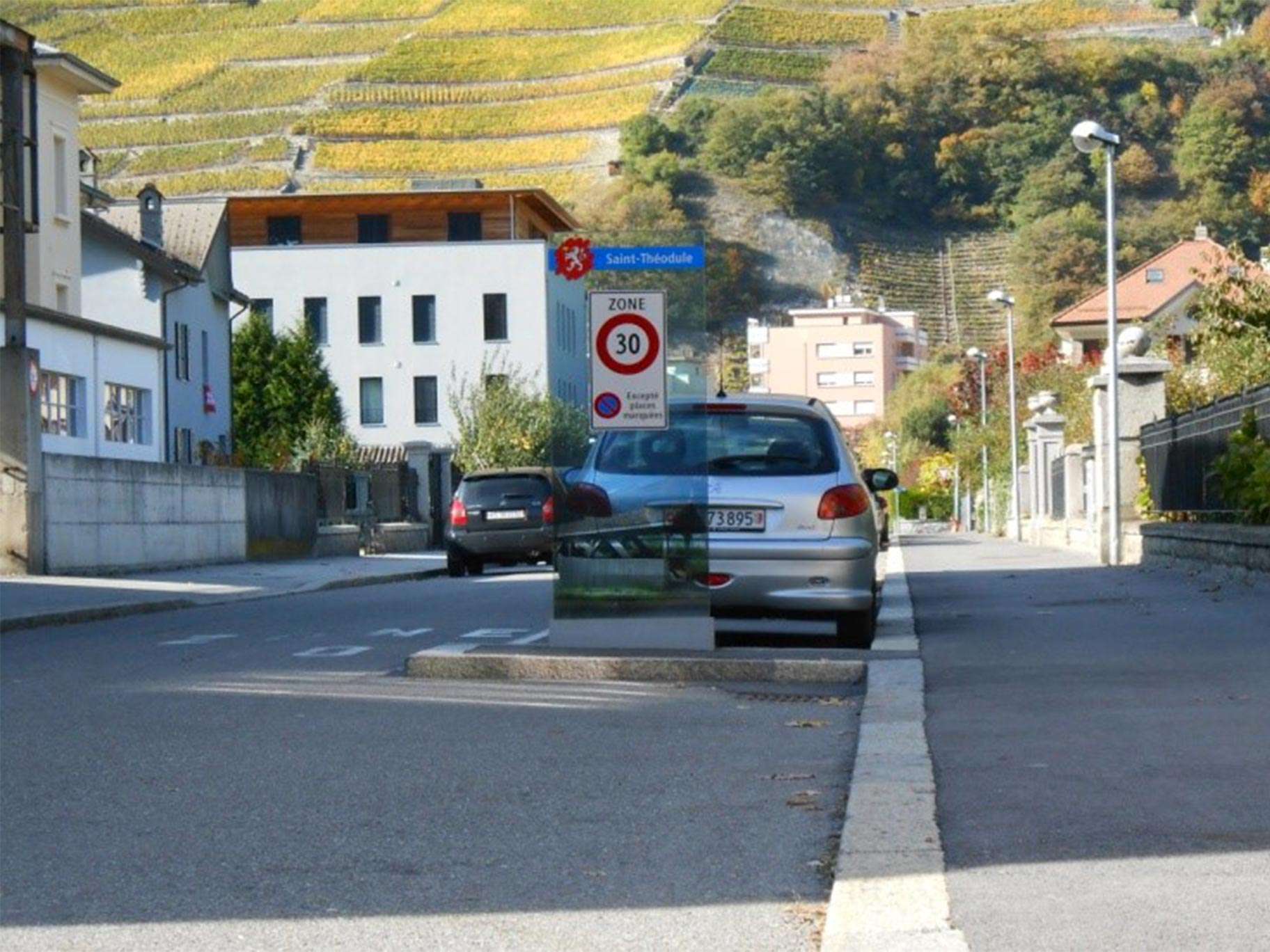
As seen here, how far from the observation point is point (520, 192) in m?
90.6

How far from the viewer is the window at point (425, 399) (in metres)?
90.9

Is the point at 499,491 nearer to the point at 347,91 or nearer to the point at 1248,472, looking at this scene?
the point at 1248,472

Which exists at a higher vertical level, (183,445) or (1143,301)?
(1143,301)

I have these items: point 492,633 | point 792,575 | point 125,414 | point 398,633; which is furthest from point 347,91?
point 792,575

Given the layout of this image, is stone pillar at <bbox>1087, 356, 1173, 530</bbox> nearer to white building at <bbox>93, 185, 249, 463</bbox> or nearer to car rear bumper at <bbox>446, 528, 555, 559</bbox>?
car rear bumper at <bbox>446, 528, 555, 559</bbox>

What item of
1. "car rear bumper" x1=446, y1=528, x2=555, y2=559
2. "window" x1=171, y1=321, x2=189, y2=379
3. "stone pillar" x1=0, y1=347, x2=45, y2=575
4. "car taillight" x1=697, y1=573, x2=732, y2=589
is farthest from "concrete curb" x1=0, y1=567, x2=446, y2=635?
"window" x1=171, y1=321, x2=189, y2=379

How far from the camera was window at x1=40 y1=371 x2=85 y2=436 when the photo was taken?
113ft

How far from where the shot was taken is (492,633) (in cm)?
1702

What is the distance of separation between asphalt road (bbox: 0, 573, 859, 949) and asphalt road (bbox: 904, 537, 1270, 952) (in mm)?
483

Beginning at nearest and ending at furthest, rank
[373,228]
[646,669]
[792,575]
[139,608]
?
[646,669] < [792,575] < [139,608] < [373,228]

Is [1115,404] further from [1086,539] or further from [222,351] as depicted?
[222,351]

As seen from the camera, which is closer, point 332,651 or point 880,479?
point 332,651

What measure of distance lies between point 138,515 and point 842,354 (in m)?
143

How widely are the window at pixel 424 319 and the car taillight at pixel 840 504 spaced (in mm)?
76273
